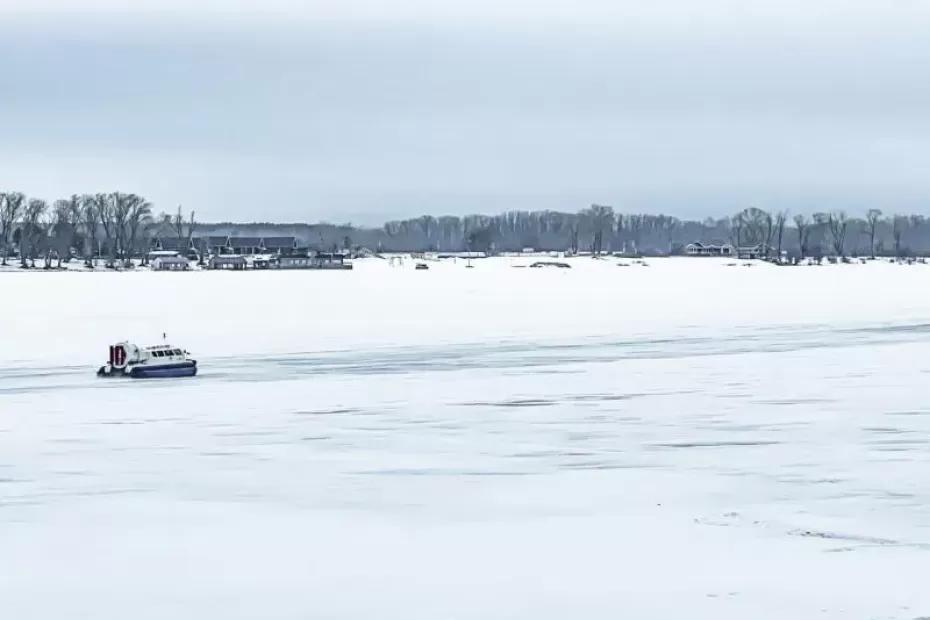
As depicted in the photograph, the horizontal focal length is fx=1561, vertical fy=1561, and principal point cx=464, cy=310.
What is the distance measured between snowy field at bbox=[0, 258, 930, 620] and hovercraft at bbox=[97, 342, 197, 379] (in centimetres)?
53

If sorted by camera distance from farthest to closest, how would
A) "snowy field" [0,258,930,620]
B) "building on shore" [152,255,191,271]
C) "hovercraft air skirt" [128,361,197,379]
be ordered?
"building on shore" [152,255,191,271], "hovercraft air skirt" [128,361,197,379], "snowy field" [0,258,930,620]

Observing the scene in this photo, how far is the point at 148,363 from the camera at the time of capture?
30375mm

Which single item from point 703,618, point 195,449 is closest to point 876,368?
point 195,449

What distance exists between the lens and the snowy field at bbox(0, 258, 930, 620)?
11.8 meters

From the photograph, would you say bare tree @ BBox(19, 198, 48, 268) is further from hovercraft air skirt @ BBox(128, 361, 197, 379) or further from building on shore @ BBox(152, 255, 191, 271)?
hovercraft air skirt @ BBox(128, 361, 197, 379)

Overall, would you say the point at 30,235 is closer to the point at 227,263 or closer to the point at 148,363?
the point at 227,263

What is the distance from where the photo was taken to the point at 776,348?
35.0 metres

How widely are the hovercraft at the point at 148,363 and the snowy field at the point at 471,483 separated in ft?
1.75

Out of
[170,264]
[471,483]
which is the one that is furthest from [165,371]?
[170,264]

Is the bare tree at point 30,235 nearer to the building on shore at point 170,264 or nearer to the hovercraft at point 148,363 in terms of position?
the building on shore at point 170,264

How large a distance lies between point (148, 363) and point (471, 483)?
15.2 metres

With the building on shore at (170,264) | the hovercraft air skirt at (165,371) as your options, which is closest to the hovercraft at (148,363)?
the hovercraft air skirt at (165,371)

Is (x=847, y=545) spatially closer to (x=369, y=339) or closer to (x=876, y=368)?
(x=876, y=368)

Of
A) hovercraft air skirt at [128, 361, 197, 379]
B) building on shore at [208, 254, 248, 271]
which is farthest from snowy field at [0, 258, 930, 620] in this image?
building on shore at [208, 254, 248, 271]
